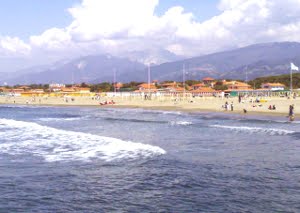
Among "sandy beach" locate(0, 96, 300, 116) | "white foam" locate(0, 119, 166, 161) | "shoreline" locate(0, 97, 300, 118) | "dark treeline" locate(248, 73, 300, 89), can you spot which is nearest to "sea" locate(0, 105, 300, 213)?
"white foam" locate(0, 119, 166, 161)

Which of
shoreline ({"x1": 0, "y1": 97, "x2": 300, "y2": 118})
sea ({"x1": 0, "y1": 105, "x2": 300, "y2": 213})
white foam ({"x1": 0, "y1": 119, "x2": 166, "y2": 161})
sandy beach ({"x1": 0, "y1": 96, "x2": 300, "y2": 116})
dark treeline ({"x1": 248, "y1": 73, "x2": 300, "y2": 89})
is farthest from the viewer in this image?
dark treeline ({"x1": 248, "y1": 73, "x2": 300, "y2": 89})

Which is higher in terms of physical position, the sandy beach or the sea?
the sandy beach

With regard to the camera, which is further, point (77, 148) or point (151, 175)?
point (77, 148)

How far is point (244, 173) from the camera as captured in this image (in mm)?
14398

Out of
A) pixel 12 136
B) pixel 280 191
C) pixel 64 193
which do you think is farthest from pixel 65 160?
pixel 12 136

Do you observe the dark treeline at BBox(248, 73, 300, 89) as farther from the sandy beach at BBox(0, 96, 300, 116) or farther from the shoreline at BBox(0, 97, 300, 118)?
the shoreline at BBox(0, 97, 300, 118)

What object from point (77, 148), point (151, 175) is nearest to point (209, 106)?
point (77, 148)

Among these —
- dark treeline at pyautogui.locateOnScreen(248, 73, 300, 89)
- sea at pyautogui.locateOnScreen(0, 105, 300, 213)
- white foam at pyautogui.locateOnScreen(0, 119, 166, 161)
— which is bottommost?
sea at pyautogui.locateOnScreen(0, 105, 300, 213)

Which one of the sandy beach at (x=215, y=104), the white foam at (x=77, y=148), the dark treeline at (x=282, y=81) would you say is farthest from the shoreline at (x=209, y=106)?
the dark treeline at (x=282, y=81)

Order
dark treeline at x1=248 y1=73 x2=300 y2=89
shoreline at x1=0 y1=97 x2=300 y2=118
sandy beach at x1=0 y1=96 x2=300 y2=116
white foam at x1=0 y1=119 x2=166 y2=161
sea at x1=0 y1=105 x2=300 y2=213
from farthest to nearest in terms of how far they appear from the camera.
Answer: dark treeline at x1=248 y1=73 x2=300 y2=89, sandy beach at x1=0 y1=96 x2=300 y2=116, shoreline at x1=0 y1=97 x2=300 y2=118, white foam at x1=0 y1=119 x2=166 y2=161, sea at x1=0 y1=105 x2=300 y2=213

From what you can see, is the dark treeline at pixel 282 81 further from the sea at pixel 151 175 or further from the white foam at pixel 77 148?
the white foam at pixel 77 148

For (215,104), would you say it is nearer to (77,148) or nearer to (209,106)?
(209,106)

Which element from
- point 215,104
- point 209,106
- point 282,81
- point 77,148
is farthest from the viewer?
point 282,81

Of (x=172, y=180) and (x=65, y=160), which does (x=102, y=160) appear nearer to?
(x=65, y=160)
